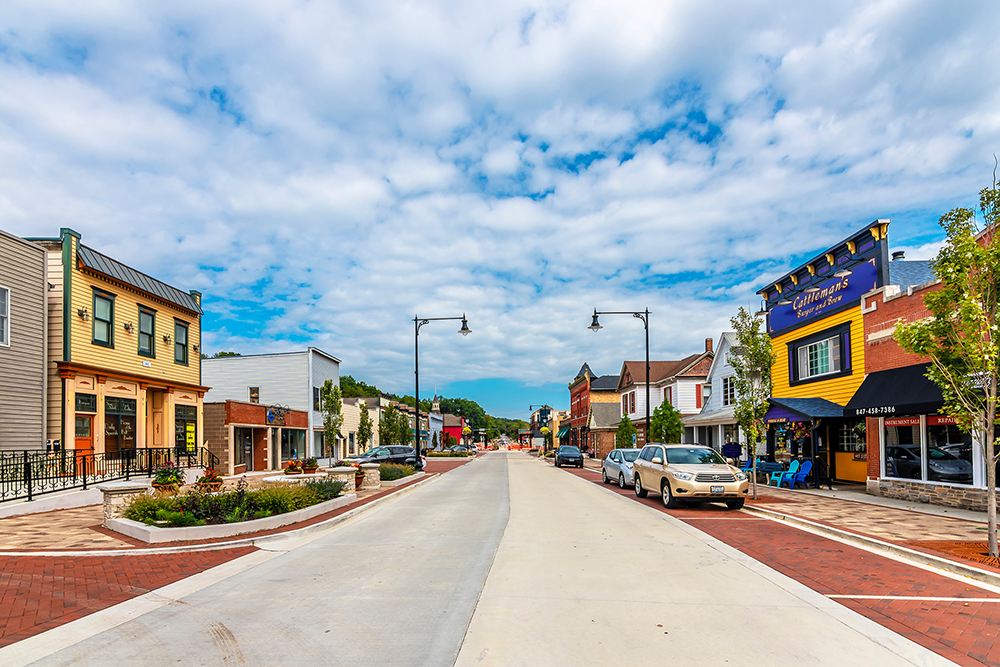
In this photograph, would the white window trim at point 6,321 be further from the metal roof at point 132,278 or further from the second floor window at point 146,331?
the second floor window at point 146,331

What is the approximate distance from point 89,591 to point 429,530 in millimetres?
6264

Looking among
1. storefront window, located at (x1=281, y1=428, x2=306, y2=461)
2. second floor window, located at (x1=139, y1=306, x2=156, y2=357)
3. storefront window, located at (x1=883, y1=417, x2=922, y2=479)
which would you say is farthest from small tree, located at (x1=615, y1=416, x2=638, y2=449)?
second floor window, located at (x1=139, y1=306, x2=156, y2=357)

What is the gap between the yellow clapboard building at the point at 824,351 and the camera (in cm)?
2039

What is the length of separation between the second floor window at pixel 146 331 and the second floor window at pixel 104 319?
182 centimetres

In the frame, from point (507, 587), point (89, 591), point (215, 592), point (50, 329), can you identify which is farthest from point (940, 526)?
point (50, 329)

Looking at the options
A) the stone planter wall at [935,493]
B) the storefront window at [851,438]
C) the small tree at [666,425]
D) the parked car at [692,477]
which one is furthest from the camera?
the small tree at [666,425]

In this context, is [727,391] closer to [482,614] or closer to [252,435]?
[252,435]

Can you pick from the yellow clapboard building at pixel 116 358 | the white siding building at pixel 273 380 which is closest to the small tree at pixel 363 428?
the white siding building at pixel 273 380

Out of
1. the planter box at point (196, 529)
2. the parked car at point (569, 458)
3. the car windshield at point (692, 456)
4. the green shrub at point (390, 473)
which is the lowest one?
the parked car at point (569, 458)

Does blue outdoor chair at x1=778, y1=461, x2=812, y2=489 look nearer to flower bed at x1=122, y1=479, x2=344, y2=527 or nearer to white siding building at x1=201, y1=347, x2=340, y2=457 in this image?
flower bed at x1=122, y1=479, x2=344, y2=527

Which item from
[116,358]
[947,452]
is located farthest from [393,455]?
[947,452]

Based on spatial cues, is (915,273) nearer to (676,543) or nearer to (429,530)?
(676,543)

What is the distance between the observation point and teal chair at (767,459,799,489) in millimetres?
21547

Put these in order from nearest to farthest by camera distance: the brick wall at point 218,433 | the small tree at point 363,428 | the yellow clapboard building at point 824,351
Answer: the yellow clapboard building at point 824,351
the brick wall at point 218,433
the small tree at point 363,428
